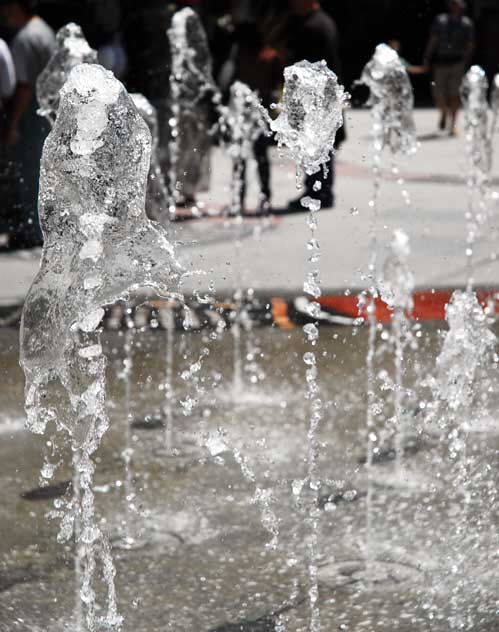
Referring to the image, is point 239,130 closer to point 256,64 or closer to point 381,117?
point 256,64

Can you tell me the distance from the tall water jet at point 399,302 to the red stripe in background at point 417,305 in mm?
45

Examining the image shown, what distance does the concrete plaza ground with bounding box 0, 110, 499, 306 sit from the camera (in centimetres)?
775

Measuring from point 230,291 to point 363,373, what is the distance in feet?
6.20

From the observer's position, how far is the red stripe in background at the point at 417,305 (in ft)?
21.8

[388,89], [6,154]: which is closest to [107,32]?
[6,154]

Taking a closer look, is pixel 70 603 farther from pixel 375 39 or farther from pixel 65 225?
pixel 375 39

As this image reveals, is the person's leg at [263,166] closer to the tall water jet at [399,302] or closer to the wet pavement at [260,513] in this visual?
the tall water jet at [399,302]

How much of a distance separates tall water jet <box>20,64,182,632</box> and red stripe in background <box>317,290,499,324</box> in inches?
118

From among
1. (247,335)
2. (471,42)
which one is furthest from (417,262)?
(471,42)

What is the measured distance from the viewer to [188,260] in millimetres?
8469

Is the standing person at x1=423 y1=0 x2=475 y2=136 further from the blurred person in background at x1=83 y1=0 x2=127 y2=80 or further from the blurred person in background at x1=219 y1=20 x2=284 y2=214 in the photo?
the blurred person in background at x1=219 y1=20 x2=284 y2=214

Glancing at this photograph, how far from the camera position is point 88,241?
141 inches

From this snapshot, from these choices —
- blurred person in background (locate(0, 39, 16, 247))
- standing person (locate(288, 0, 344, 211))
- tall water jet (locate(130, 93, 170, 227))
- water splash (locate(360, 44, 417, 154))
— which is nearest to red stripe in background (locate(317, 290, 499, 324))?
water splash (locate(360, 44, 417, 154))

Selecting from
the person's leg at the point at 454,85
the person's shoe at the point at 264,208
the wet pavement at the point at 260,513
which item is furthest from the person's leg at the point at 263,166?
the person's leg at the point at 454,85
